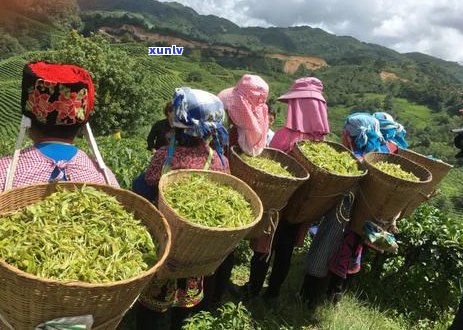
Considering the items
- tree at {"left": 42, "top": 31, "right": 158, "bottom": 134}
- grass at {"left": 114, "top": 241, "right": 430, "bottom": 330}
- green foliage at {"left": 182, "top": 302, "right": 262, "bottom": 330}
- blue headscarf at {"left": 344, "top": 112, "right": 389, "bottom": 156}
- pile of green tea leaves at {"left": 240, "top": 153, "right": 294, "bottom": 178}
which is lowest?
tree at {"left": 42, "top": 31, "right": 158, "bottom": 134}

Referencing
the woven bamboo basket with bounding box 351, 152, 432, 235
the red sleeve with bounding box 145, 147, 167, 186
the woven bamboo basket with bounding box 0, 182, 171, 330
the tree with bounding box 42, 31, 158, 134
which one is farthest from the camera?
the tree with bounding box 42, 31, 158, 134

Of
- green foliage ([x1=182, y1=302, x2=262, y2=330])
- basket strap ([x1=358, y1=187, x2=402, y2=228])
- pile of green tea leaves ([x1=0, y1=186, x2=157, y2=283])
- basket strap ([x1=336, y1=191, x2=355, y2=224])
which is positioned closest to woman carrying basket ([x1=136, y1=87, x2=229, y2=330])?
green foliage ([x1=182, y1=302, x2=262, y2=330])

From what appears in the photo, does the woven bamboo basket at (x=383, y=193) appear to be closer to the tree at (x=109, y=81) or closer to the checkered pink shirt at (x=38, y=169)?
the checkered pink shirt at (x=38, y=169)

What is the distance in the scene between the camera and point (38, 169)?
2.11 metres

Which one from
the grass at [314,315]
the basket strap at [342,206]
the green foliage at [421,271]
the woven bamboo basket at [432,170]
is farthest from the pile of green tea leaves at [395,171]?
the green foliage at [421,271]

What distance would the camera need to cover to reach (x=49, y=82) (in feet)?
6.72

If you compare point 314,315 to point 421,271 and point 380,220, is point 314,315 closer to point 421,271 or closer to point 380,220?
point 380,220

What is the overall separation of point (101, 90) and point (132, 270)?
34.3m

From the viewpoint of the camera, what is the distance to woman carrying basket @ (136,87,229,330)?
254 centimetres

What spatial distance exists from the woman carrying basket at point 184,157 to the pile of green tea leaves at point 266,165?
384mm

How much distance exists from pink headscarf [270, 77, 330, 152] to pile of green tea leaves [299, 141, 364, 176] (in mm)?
108

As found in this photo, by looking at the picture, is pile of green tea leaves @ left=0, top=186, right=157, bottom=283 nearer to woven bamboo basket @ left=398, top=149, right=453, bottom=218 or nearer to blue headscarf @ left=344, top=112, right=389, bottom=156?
blue headscarf @ left=344, top=112, right=389, bottom=156

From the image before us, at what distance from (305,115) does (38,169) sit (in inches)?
85.9

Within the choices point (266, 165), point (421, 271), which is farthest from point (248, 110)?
point (421, 271)
